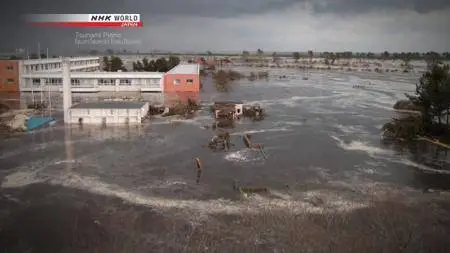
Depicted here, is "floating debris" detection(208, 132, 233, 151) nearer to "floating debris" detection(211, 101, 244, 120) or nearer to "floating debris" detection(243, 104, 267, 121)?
"floating debris" detection(211, 101, 244, 120)

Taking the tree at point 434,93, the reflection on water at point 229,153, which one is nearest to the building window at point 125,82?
the reflection on water at point 229,153

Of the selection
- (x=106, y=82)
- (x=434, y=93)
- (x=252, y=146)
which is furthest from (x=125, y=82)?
(x=434, y=93)

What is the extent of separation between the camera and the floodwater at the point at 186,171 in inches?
342

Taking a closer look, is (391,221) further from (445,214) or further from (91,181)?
(91,181)

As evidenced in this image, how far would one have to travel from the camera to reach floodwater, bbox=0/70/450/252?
8.68 metres

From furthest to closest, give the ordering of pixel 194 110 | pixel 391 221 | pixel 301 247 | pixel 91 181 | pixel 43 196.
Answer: pixel 194 110 < pixel 91 181 < pixel 43 196 < pixel 391 221 < pixel 301 247

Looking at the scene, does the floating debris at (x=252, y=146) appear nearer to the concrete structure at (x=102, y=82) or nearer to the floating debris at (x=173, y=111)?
the floating debris at (x=173, y=111)

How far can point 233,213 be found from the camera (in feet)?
27.4

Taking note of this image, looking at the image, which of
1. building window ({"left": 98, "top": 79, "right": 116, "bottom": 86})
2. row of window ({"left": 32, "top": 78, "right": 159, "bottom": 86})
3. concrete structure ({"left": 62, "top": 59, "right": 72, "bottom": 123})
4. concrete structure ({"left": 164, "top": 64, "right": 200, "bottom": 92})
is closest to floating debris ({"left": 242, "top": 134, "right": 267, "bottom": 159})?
concrete structure ({"left": 62, "top": 59, "right": 72, "bottom": 123})

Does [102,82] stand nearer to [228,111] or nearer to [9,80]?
[9,80]

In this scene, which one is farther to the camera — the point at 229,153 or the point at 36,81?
the point at 36,81

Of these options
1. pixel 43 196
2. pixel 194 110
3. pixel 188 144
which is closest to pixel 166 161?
pixel 188 144

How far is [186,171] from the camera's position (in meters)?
11.2

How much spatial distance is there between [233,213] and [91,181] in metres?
3.98
